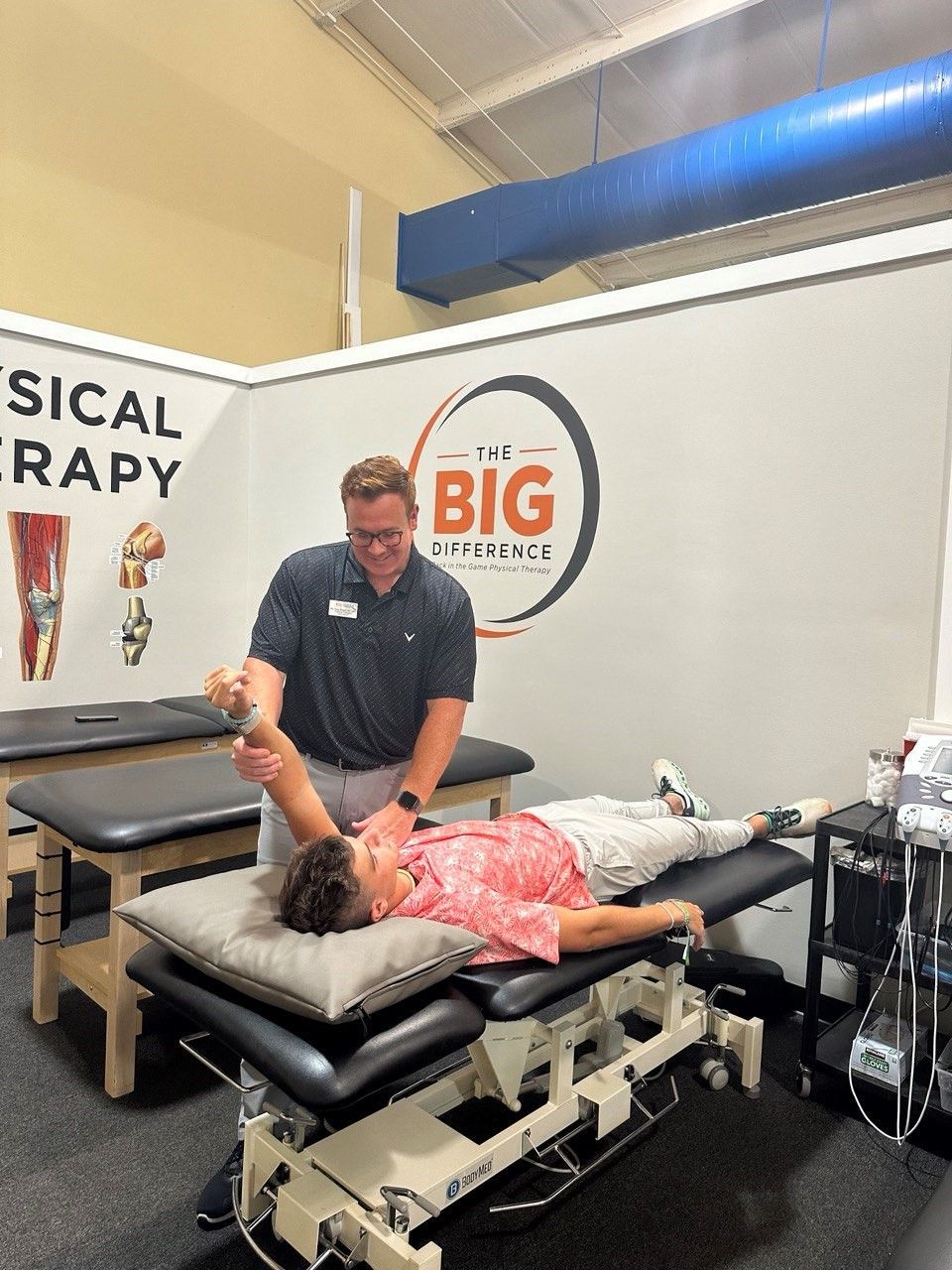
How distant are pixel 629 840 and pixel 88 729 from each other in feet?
6.14

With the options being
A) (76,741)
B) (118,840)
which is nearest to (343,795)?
(118,840)

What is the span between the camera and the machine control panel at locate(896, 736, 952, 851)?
174 cm

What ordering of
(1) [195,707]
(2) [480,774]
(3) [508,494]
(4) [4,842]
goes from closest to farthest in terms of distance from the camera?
(4) [4,842] < (2) [480,774] < (3) [508,494] < (1) [195,707]

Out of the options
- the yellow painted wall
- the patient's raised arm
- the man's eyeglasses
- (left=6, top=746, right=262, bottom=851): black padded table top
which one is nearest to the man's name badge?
the man's eyeglasses

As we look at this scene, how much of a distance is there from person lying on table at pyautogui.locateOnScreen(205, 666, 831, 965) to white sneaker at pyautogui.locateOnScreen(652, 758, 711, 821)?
0.24 meters

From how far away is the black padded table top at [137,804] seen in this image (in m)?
1.90

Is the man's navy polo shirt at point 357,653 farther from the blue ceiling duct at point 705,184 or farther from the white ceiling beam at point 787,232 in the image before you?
the white ceiling beam at point 787,232

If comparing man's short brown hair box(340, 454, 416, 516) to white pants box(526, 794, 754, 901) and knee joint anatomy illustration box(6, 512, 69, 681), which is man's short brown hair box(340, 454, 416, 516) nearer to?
white pants box(526, 794, 754, 901)

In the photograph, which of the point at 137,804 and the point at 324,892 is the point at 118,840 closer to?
the point at 137,804

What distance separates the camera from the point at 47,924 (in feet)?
6.89

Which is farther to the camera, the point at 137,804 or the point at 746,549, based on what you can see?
the point at 746,549

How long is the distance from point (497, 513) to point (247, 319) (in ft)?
8.02

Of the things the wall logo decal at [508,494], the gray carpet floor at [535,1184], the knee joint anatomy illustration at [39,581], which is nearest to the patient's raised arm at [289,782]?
the gray carpet floor at [535,1184]

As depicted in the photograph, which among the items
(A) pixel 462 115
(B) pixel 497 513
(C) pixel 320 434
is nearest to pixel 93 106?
(C) pixel 320 434
